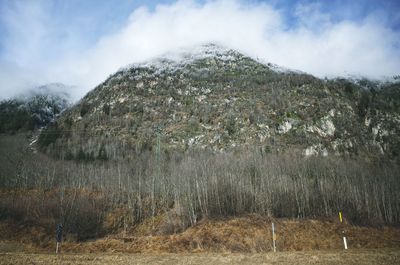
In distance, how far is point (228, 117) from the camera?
13562 centimetres

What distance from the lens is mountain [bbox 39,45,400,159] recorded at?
391 feet

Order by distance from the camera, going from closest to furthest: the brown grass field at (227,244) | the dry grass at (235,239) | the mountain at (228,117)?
the brown grass field at (227,244) → the dry grass at (235,239) → the mountain at (228,117)

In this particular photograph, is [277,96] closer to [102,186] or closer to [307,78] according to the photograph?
[307,78]

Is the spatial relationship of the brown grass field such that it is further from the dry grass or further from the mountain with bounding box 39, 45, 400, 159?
the mountain with bounding box 39, 45, 400, 159

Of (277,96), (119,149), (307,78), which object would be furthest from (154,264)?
(307,78)

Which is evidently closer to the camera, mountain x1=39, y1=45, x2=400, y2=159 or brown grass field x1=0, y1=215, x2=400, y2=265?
brown grass field x1=0, y1=215, x2=400, y2=265

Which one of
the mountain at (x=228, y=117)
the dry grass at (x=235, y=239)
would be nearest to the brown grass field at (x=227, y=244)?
the dry grass at (x=235, y=239)

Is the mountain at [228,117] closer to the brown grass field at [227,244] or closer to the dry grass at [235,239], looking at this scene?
the dry grass at [235,239]

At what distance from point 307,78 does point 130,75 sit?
103650 millimetres

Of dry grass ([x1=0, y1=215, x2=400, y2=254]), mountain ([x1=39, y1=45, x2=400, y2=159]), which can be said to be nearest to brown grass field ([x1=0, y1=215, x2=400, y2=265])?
dry grass ([x1=0, y1=215, x2=400, y2=254])

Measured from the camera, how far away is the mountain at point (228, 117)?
119188 millimetres

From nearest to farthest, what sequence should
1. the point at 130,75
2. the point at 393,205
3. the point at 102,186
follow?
1. the point at 393,205
2. the point at 102,186
3. the point at 130,75

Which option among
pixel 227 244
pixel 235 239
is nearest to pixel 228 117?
pixel 235 239

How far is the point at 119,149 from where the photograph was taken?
119 metres
